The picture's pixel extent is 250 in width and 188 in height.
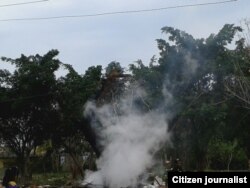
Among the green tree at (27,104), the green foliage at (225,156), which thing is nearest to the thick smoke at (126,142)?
the green tree at (27,104)

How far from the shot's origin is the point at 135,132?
23141mm

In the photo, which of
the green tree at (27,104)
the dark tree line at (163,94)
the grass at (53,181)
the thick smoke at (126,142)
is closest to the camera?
the thick smoke at (126,142)

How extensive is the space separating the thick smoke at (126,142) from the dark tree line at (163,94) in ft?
2.58

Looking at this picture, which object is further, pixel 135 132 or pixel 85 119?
pixel 85 119

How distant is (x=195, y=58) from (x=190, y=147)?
5.33m

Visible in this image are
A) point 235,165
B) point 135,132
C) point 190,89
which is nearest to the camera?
point 135,132

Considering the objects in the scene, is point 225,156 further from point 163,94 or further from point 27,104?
point 27,104

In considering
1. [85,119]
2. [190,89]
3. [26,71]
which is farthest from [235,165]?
[26,71]

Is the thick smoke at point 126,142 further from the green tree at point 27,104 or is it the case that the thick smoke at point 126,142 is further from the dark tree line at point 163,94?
the green tree at point 27,104

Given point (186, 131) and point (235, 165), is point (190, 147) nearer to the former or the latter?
point (186, 131)

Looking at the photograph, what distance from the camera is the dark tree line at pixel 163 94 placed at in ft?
85.0

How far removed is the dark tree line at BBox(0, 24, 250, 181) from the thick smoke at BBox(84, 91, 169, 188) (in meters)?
0.79

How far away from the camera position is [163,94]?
86.2 feet

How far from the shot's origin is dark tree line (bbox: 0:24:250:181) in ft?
85.0
